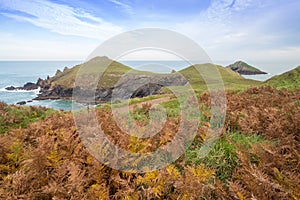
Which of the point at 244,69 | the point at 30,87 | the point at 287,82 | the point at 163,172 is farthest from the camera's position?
the point at 244,69

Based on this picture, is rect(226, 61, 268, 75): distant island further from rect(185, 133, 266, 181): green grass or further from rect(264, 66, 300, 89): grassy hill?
rect(185, 133, 266, 181): green grass

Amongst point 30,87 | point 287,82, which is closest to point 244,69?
point 30,87

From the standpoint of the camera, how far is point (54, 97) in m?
80.9

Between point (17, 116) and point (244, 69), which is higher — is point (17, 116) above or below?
below

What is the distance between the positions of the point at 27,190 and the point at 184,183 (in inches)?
88.8

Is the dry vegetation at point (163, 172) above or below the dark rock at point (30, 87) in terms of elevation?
above

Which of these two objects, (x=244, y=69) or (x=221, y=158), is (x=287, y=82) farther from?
(x=244, y=69)

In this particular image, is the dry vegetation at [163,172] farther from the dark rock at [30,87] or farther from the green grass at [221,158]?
the dark rock at [30,87]

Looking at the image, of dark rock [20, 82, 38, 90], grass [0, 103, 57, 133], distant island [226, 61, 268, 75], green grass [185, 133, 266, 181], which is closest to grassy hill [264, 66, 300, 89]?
green grass [185, 133, 266, 181]

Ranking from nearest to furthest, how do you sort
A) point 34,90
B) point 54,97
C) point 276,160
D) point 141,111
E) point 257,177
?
point 257,177
point 276,160
point 141,111
point 54,97
point 34,90

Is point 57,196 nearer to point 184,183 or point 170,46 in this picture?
point 184,183

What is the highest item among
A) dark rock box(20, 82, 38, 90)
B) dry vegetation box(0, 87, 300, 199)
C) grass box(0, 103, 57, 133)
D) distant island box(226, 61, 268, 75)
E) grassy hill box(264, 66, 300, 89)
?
distant island box(226, 61, 268, 75)

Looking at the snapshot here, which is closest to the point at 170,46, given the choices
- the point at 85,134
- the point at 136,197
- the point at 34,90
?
the point at 85,134

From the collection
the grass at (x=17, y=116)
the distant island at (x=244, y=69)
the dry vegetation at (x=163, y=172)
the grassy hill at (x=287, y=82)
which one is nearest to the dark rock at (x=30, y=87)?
the grassy hill at (x=287, y=82)
